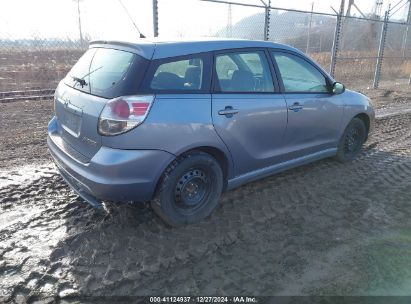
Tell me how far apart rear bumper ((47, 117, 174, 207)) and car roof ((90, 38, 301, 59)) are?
2.87 ft

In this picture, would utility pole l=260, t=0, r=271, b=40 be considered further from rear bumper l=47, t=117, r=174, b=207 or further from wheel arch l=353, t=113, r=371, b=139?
rear bumper l=47, t=117, r=174, b=207

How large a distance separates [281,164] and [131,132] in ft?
6.70

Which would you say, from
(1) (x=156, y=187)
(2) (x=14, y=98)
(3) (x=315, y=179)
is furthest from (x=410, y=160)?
(2) (x=14, y=98)

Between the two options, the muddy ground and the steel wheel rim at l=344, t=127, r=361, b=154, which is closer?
the muddy ground

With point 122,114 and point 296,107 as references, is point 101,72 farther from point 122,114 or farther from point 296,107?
point 296,107

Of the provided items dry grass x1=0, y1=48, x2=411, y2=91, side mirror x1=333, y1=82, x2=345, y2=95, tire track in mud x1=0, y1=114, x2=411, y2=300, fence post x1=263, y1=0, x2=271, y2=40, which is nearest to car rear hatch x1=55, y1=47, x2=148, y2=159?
tire track in mud x1=0, y1=114, x2=411, y2=300

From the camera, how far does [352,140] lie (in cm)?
541

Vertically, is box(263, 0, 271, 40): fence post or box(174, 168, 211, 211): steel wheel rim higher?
box(263, 0, 271, 40): fence post

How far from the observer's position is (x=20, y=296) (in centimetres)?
258

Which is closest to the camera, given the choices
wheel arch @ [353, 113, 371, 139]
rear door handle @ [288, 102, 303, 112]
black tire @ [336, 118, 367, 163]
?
rear door handle @ [288, 102, 303, 112]

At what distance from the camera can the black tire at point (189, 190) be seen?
325 centimetres

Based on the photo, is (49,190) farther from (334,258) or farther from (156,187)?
(334,258)

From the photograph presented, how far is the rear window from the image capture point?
10.00ft

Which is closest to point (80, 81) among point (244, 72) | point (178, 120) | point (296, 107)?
point (178, 120)
